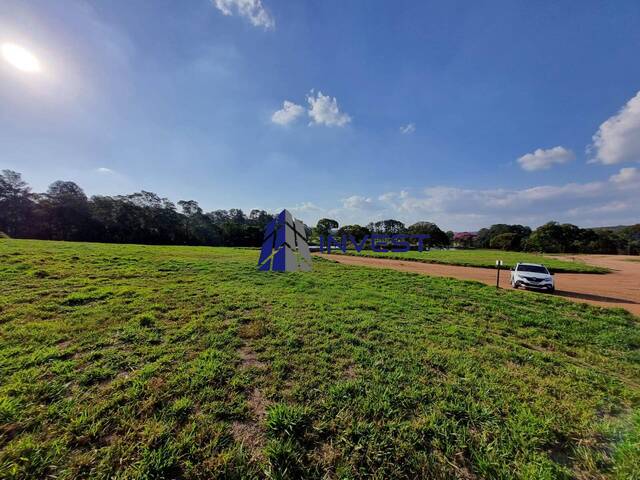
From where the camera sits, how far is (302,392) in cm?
286

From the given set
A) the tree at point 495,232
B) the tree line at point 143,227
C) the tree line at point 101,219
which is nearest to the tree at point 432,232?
the tree line at point 143,227

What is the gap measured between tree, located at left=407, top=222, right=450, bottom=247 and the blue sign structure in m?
55.0

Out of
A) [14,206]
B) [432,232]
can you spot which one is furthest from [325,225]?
[14,206]

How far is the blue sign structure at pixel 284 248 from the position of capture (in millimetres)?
12295

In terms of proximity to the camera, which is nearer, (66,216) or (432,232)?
(66,216)

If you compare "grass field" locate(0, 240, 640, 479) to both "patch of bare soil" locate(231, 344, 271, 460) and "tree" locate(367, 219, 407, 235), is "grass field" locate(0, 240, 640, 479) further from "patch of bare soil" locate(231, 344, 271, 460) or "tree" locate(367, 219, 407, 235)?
"tree" locate(367, 219, 407, 235)

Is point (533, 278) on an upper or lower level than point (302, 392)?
upper

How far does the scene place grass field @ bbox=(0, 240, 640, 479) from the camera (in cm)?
201

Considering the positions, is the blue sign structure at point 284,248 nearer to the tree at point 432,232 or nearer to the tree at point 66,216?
the tree at point 432,232

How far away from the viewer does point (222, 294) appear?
6.89m

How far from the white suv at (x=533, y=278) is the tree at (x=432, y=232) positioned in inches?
2035

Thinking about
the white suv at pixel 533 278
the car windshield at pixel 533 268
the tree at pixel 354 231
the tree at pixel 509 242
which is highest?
the tree at pixel 354 231

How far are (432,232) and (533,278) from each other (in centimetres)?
5674

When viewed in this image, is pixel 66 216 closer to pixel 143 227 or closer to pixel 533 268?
pixel 143 227
